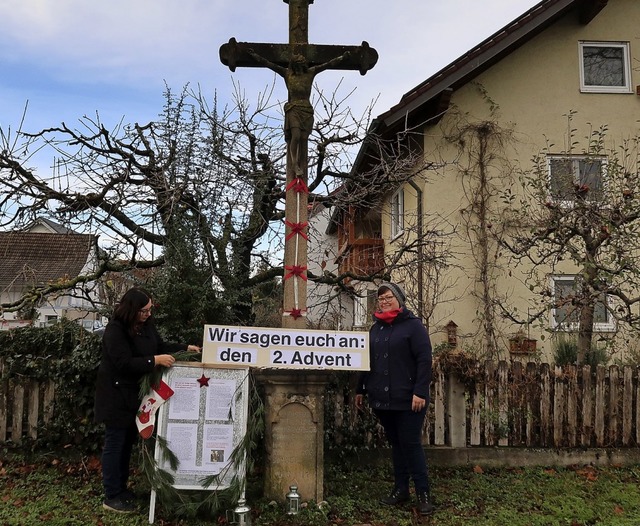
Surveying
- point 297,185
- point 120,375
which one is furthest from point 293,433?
point 297,185

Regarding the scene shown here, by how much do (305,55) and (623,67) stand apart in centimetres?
980

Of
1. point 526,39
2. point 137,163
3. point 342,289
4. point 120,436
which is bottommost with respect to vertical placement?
point 120,436

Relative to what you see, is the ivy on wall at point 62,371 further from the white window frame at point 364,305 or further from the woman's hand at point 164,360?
the white window frame at point 364,305

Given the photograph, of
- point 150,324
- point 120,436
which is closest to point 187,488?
point 120,436

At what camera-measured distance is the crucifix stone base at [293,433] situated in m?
4.85

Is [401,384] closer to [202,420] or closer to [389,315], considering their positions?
[389,315]

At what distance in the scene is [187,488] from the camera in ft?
15.2

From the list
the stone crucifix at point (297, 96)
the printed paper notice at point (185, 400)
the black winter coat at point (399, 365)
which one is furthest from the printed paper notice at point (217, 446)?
the black winter coat at point (399, 365)

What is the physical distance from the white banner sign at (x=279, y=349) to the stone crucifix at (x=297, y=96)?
32 centimetres

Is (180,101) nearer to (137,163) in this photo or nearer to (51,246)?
(137,163)

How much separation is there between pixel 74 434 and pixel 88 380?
591 millimetres

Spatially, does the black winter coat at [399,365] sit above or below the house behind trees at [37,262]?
below

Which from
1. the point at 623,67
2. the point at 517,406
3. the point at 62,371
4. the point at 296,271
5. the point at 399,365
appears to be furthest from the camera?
the point at 623,67

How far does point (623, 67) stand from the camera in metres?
12.4
